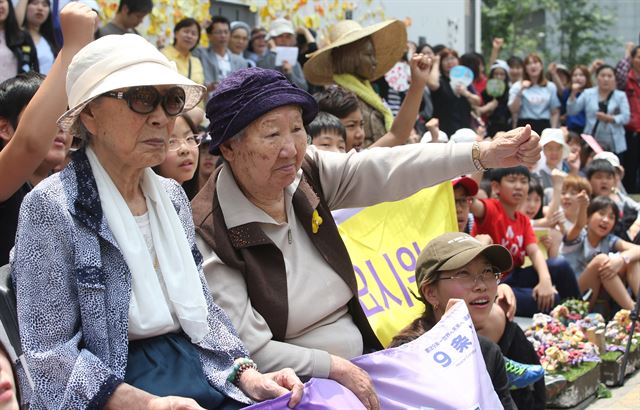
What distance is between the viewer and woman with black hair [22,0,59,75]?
24.4 ft

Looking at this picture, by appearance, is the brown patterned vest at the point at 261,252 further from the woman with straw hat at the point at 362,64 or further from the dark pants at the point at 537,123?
the dark pants at the point at 537,123

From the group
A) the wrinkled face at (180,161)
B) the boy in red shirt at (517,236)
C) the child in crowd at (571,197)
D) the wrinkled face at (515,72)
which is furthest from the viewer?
the wrinkled face at (515,72)

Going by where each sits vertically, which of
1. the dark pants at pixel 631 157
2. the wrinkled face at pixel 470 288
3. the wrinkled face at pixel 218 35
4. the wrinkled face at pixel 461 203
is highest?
the wrinkled face at pixel 218 35

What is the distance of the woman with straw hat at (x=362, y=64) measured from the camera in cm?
627

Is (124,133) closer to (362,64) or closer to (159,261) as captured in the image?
(159,261)

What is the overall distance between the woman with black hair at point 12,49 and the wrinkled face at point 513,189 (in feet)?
11.5

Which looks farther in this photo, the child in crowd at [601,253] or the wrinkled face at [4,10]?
the child in crowd at [601,253]

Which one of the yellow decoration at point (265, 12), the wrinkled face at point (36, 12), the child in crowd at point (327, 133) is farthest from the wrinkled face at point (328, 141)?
the yellow decoration at point (265, 12)

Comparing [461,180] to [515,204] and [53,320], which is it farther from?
[53,320]

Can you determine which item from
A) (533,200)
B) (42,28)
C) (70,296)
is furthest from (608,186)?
(70,296)

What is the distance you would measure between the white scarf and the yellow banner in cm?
153

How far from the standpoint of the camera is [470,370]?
3484 mm

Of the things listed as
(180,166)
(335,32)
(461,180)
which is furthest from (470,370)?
(335,32)

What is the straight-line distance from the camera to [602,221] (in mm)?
7988
